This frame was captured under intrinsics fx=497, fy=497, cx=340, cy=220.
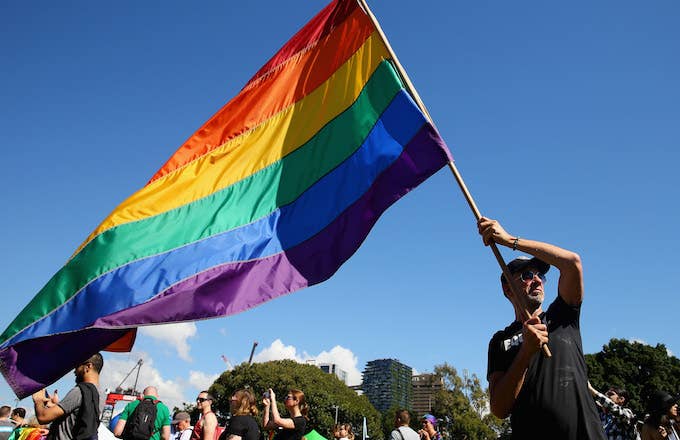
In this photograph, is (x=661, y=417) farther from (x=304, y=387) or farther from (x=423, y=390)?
(x=423, y=390)

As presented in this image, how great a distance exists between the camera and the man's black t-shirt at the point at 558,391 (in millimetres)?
2518

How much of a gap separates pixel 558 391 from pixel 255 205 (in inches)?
135

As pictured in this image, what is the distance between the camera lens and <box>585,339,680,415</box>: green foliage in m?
38.6

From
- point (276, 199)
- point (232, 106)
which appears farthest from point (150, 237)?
point (232, 106)

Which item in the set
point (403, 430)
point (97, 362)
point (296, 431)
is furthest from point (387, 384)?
point (97, 362)

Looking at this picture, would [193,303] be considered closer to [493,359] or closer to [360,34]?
[493,359]

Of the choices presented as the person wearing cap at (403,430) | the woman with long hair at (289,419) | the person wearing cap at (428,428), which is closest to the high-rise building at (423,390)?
the person wearing cap at (428,428)

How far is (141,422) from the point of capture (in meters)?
→ 8.48

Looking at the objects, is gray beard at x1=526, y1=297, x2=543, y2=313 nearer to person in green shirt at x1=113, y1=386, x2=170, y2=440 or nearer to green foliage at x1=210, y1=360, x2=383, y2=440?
person in green shirt at x1=113, y1=386, x2=170, y2=440

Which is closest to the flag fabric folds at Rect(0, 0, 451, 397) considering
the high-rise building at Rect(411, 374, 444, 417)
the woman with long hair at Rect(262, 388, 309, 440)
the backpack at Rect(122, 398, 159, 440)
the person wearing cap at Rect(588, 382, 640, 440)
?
the woman with long hair at Rect(262, 388, 309, 440)

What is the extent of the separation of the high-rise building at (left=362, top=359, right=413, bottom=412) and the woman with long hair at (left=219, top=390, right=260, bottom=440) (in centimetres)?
15844

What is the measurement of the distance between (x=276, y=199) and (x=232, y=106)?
1.43m

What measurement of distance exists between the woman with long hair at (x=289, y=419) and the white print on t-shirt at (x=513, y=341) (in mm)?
5192

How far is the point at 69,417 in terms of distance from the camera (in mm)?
5168
